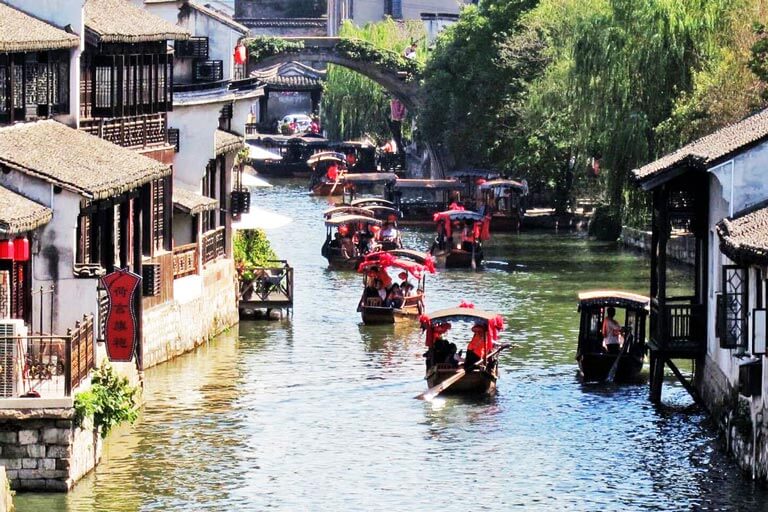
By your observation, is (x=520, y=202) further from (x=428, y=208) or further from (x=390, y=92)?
(x=390, y=92)

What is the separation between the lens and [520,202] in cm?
9281

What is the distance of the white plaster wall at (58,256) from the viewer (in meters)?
36.5

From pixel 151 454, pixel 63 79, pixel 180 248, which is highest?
pixel 63 79

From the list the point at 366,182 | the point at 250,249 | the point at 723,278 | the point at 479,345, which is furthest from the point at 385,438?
the point at 366,182

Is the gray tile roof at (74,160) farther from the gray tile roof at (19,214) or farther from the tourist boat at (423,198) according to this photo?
the tourist boat at (423,198)

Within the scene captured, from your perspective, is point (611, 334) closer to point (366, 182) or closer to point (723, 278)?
point (723, 278)

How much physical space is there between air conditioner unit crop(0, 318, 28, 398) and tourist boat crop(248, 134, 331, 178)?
87900 mm

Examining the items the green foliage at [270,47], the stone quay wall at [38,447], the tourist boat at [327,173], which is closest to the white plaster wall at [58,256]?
the stone quay wall at [38,447]

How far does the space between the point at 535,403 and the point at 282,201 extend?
2348 inches

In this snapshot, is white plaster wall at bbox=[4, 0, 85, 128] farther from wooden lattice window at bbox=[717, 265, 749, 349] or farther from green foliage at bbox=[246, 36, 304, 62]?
green foliage at bbox=[246, 36, 304, 62]

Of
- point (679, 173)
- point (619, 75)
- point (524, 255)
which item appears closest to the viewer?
point (679, 173)

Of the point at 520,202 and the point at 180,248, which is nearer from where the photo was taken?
the point at 180,248

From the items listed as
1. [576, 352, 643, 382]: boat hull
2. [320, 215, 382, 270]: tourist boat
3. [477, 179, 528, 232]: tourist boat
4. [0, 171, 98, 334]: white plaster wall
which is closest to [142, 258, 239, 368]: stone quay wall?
[0, 171, 98, 334]: white plaster wall

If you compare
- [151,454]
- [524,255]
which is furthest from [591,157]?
[151,454]
